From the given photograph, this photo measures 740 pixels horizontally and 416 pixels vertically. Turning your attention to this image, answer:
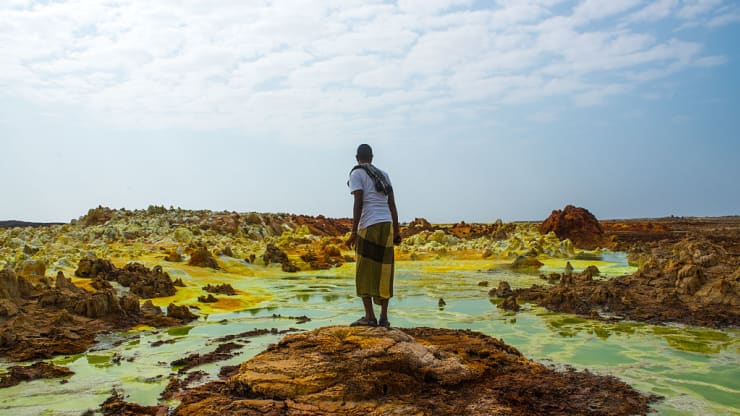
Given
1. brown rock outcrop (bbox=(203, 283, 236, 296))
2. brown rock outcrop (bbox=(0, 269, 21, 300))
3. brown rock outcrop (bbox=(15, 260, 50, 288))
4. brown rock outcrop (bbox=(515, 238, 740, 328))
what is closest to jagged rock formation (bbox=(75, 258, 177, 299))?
brown rock outcrop (bbox=(203, 283, 236, 296))

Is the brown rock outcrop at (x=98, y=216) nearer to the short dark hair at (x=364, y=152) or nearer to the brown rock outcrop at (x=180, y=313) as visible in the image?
the brown rock outcrop at (x=180, y=313)

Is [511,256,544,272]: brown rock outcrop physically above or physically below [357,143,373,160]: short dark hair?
below

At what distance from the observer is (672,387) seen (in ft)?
16.1

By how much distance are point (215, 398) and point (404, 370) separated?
150 centimetres

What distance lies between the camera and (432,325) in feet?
27.0

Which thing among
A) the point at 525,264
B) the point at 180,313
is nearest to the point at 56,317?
the point at 180,313

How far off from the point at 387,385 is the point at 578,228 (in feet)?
97.3

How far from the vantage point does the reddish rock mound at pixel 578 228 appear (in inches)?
1198

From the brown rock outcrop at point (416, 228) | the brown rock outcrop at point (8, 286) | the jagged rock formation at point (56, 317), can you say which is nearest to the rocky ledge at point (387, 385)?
the jagged rock formation at point (56, 317)

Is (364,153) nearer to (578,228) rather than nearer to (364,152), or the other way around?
(364,152)

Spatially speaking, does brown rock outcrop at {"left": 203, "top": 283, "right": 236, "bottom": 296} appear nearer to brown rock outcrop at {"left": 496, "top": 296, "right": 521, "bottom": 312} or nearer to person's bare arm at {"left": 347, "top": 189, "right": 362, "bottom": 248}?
brown rock outcrop at {"left": 496, "top": 296, "right": 521, "bottom": 312}

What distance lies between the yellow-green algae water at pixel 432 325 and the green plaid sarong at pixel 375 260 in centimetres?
185

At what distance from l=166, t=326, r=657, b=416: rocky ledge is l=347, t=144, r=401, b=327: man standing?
46 centimetres

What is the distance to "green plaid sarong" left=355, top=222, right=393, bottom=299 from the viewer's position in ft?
16.7
